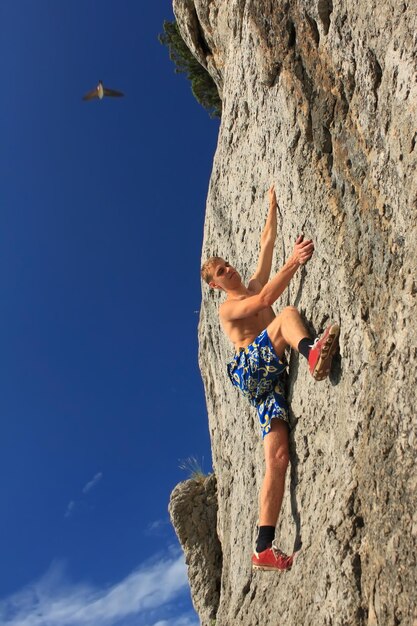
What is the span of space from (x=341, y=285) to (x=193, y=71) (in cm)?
1403

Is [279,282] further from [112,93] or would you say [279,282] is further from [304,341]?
[112,93]

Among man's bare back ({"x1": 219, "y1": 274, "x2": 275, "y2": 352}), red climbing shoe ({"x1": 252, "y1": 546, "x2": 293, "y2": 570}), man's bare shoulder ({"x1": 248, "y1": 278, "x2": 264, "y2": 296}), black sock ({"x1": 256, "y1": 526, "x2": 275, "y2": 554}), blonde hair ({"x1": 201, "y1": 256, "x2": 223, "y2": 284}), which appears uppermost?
blonde hair ({"x1": 201, "y1": 256, "x2": 223, "y2": 284})

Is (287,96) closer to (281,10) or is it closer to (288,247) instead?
(281,10)

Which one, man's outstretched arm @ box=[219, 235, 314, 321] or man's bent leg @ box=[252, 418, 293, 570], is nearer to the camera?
man's bent leg @ box=[252, 418, 293, 570]

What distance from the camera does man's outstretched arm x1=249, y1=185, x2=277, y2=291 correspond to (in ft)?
21.9

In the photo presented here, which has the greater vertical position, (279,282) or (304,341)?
(279,282)

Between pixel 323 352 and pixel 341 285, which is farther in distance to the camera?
pixel 341 285

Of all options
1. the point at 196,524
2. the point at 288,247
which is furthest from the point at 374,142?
the point at 196,524

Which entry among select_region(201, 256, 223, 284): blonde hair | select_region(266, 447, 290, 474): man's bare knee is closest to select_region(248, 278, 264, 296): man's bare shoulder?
select_region(201, 256, 223, 284): blonde hair

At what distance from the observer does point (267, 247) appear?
6.72m

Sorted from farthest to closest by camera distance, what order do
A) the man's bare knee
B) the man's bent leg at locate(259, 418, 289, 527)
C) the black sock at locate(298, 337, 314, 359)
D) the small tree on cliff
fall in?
the small tree on cliff < the man's bare knee < the man's bent leg at locate(259, 418, 289, 527) < the black sock at locate(298, 337, 314, 359)

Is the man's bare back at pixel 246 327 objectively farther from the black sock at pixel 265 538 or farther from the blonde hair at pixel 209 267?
the black sock at pixel 265 538

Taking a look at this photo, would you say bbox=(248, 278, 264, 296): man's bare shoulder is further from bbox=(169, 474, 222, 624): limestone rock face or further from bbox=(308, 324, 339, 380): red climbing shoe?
bbox=(169, 474, 222, 624): limestone rock face

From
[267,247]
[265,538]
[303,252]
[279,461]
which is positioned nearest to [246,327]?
[267,247]
